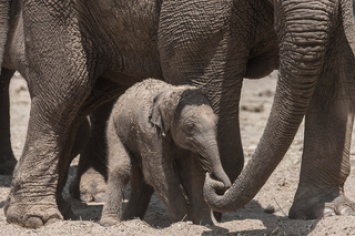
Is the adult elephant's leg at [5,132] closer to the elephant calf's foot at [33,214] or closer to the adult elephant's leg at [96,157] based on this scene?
the adult elephant's leg at [96,157]

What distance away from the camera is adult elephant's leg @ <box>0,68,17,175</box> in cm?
1183

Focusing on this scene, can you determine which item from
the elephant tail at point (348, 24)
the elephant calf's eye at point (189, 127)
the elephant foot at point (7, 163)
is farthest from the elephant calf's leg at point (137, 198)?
the elephant foot at point (7, 163)

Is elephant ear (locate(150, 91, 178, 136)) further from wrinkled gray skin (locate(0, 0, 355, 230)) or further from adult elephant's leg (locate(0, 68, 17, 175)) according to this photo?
adult elephant's leg (locate(0, 68, 17, 175))

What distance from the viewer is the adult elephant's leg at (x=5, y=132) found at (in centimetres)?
1183

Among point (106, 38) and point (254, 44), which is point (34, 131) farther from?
→ point (254, 44)

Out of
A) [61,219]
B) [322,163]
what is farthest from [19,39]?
[322,163]

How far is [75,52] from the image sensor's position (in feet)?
28.1

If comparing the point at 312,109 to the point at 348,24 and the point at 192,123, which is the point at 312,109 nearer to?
the point at 192,123

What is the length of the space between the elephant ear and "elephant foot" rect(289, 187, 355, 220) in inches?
39.5

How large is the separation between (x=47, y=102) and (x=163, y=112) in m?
1.35

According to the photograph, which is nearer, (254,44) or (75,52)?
(254,44)

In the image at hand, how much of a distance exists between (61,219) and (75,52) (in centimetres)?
125

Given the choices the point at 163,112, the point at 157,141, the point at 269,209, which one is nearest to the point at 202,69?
the point at 163,112

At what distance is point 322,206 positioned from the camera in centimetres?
750
